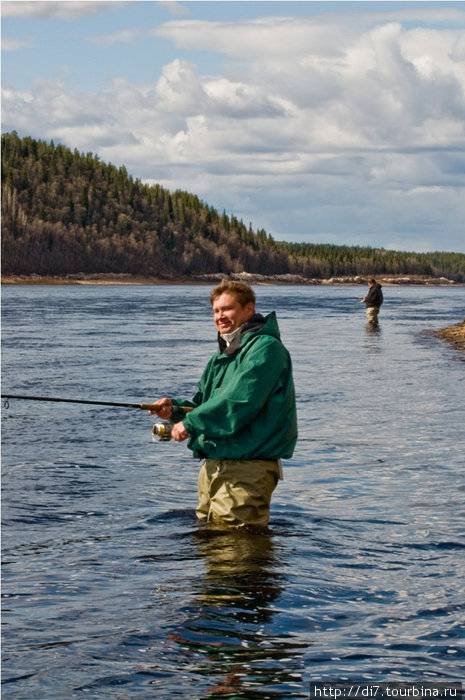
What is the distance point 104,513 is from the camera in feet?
30.1

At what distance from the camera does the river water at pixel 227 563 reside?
5398mm

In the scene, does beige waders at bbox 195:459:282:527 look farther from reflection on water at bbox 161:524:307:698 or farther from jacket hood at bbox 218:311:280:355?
jacket hood at bbox 218:311:280:355

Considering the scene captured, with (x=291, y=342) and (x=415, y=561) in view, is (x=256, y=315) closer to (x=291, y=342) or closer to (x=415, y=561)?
(x=415, y=561)

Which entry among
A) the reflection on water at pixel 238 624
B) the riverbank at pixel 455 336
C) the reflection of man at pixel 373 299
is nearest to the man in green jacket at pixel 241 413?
the reflection on water at pixel 238 624

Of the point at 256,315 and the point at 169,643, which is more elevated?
the point at 256,315

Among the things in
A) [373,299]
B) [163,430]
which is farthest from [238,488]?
[373,299]

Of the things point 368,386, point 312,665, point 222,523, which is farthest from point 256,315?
point 368,386

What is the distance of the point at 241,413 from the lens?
21.8ft

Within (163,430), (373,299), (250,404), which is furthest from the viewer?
(373,299)

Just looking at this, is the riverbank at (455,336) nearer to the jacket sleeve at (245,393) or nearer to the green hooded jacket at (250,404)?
the green hooded jacket at (250,404)

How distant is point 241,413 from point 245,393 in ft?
0.43

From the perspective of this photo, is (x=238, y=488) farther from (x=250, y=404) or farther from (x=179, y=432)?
(x=250, y=404)

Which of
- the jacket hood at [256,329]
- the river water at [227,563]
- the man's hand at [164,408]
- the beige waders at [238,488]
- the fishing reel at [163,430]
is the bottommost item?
the river water at [227,563]

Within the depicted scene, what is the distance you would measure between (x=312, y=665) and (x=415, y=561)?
2262 millimetres
